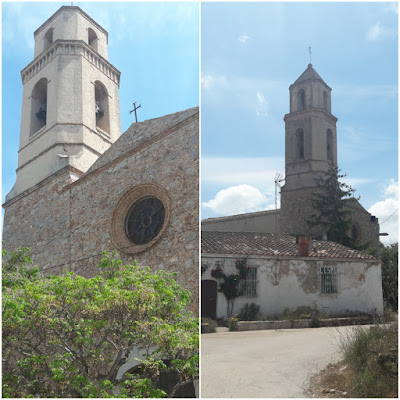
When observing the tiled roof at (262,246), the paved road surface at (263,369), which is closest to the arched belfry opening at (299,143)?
the tiled roof at (262,246)

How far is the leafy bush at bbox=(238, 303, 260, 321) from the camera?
35.1 feet

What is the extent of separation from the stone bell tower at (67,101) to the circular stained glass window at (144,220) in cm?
233

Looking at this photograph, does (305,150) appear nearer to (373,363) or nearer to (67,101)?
(67,101)

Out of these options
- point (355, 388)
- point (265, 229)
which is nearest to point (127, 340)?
point (355, 388)

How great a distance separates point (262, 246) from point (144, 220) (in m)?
5.38

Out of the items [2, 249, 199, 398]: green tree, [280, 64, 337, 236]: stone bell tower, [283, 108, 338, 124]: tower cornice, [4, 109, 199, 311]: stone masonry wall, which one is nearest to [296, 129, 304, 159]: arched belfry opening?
[280, 64, 337, 236]: stone bell tower

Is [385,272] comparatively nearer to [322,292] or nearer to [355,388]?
[322,292]

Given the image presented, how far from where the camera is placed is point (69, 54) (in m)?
11.0

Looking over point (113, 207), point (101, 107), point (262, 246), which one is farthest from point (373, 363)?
point (101, 107)

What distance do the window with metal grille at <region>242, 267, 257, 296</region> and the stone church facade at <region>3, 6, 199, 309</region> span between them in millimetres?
4203

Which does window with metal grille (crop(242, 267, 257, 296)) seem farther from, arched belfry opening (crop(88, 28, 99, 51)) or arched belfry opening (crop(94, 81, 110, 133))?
arched belfry opening (crop(88, 28, 99, 51))

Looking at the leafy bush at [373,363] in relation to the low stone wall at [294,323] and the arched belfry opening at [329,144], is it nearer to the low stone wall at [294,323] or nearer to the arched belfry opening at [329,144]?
the low stone wall at [294,323]

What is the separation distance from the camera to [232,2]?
3.56 m

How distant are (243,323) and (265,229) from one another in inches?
475
